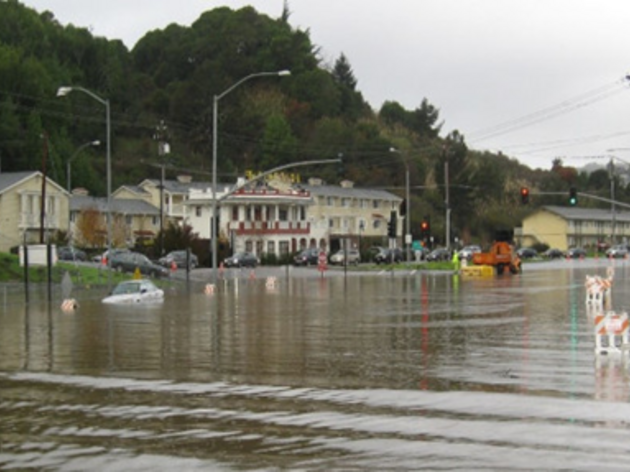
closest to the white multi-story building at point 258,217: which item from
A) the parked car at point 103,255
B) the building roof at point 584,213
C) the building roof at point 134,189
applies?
the building roof at point 134,189

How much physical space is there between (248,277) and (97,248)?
2645 centimetres

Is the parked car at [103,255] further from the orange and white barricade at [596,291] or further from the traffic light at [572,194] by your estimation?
the orange and white barricade at [596,291]

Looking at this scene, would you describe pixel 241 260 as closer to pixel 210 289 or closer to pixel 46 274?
pixel 46 274

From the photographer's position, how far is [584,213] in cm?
16538

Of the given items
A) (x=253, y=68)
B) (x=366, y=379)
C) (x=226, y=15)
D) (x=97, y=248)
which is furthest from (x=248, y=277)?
(x=226, y=15)

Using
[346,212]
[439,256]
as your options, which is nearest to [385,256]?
[439,256]

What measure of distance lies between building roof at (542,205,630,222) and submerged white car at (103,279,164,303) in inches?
4791

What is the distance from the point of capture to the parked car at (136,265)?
6334 cm

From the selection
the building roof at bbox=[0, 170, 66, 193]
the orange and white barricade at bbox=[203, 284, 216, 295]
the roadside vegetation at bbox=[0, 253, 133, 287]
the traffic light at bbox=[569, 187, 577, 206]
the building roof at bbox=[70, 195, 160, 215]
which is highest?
the building roof at bbox=[0, 170, 66, 193]

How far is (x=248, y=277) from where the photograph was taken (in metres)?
72.6

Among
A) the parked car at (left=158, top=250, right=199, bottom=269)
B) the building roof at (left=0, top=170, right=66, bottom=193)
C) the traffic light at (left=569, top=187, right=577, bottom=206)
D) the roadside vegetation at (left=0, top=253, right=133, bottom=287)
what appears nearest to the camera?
the roadside vegetation at (left=0, top=253, right=133, bottom=287)

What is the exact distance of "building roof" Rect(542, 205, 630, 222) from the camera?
158562mm

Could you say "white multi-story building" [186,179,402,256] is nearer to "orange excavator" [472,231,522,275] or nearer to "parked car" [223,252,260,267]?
"parked car" [223,252,260,267]

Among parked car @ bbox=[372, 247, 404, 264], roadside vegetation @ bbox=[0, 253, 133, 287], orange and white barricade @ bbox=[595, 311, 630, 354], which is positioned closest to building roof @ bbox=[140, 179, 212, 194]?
parked car @ bbox=[372, 247, 404, 264]
